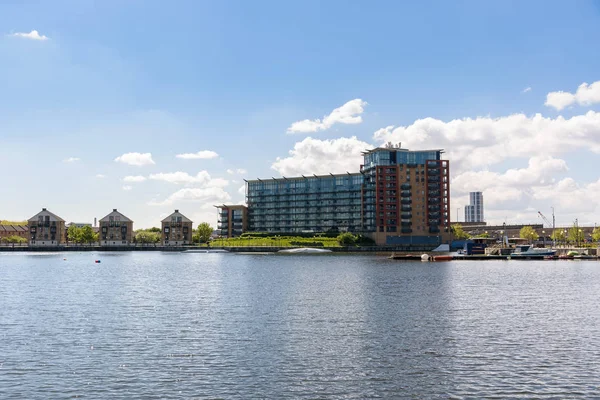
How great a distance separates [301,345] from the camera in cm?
4297

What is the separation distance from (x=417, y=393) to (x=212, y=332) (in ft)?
73.4

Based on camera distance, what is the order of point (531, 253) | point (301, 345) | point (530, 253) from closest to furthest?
point (301, 345), point (530, 253), point (531, 253)

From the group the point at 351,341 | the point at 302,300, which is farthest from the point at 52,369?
the point at 302,300

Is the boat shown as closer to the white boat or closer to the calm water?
the white boat

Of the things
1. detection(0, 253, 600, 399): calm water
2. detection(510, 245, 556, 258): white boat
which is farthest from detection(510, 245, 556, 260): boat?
detection(0, 253, 600, 399): calm water

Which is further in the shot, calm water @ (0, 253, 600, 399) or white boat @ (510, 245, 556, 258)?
white boat @ (510, 245, 556, 258)

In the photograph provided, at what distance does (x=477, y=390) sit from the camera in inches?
1229

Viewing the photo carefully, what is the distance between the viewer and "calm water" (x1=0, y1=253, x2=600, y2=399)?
105 ft

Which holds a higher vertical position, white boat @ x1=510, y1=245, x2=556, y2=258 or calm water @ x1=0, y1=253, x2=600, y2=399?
white boat @ x1=510, y1=245, x2=556, y2=258

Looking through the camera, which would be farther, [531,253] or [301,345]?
[531,253]

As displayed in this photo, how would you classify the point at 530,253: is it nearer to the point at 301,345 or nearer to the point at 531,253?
the point at 531,253

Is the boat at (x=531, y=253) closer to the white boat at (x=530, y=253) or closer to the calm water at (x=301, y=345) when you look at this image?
the white boat at (x=530, y=253)

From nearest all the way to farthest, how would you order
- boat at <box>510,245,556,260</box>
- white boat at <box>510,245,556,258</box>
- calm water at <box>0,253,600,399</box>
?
calm water at <box>0,253,600,399</box>, boat at <box>510,245,556,260</box>, white boat at <box>510,245,556,258</box>

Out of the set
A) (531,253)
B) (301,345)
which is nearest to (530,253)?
(531,253)
